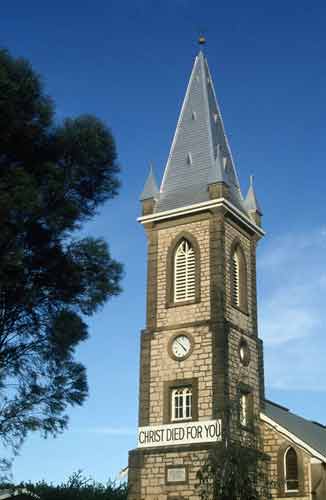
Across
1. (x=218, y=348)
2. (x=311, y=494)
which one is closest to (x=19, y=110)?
(x=218, y=348)

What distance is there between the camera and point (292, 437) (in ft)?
101

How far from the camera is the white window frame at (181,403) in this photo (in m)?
30.5

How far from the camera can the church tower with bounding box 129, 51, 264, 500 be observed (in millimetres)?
29797

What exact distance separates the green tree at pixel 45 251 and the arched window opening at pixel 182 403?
35.8ft

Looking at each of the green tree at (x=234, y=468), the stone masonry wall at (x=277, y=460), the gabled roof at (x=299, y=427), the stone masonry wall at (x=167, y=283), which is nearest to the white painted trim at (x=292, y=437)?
the gabled roof at (x=299, y=427)

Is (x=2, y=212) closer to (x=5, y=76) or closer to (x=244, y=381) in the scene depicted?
(x=5, y=76)

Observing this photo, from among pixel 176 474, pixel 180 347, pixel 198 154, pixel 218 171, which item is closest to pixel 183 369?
pixel 180 347

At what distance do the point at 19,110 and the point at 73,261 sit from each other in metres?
4.19

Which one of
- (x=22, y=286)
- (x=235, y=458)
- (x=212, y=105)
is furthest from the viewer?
(x=212, y=105)

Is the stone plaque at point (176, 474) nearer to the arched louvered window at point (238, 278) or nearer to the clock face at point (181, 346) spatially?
the clock face at point (181, 346)

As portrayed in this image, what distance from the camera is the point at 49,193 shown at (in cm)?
1956

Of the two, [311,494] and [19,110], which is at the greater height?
[19,110]

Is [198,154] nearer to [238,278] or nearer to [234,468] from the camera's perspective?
[238,278]

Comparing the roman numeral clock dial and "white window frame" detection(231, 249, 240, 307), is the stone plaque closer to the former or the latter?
the roman numeral clock dial
